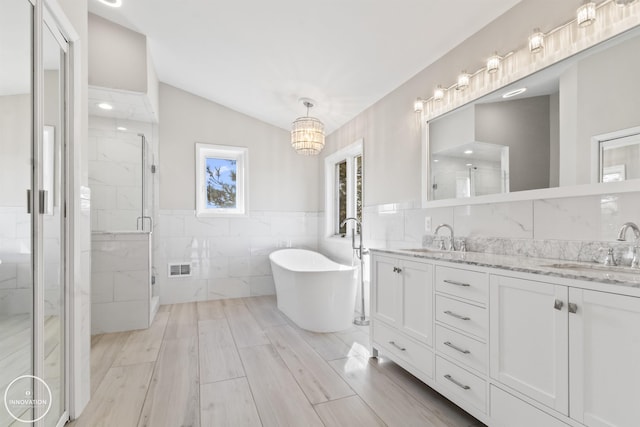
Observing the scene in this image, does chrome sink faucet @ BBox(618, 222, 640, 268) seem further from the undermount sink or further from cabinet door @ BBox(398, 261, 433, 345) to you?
cabinet door @ BBox(398, 261, 433, 345)

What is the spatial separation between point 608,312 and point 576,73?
49.7 inches

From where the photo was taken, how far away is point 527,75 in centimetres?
180

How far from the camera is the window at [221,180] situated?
13.8 feet

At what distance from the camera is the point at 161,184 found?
12.9 ft

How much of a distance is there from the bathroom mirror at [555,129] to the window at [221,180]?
300 centimetres

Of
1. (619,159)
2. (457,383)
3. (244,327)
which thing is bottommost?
(244,327)

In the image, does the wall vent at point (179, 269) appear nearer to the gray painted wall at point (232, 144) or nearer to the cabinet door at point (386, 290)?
the gray painted wall at point (232, 144)

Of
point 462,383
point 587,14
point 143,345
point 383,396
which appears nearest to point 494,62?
point 587,14

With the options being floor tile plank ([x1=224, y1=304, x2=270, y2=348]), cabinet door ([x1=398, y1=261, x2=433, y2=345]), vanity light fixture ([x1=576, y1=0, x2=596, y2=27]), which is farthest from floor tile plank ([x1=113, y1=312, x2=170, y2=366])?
vanity light fixture ([x1=576, y1=0, x2=596, y2=27])

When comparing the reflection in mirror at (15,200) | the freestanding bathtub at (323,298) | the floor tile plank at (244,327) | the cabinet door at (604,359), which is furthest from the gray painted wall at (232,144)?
the cabinet door at (604,359)

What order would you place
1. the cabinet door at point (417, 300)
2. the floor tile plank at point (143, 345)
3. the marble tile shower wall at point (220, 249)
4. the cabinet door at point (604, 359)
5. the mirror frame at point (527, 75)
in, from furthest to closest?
the marble tile shower wall at point (220, 249), the floor tile plank at point (143, 345), the cabinet door at point (417, 300), the mirror frame at point (527, 75), the cabinet door at point (604, 359)

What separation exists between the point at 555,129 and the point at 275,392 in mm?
2267

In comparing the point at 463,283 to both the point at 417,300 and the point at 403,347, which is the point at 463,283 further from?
the point at 403,347

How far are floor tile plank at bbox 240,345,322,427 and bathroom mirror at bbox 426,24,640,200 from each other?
1.76 m
